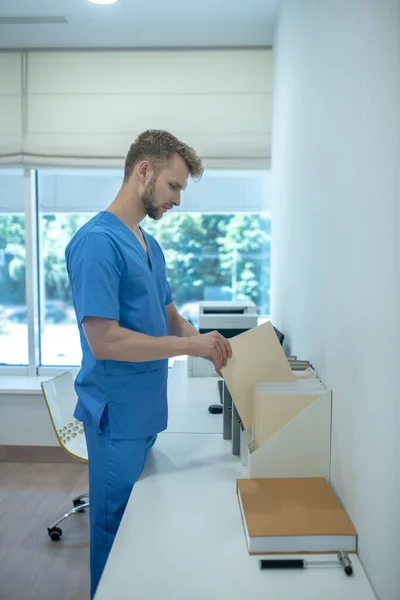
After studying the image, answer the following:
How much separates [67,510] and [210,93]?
8.51 ft

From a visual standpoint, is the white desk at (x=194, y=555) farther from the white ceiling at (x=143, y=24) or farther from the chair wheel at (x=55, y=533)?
the white ceiling at (x=143, y=24)

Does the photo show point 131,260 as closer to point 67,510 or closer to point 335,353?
point 335,353

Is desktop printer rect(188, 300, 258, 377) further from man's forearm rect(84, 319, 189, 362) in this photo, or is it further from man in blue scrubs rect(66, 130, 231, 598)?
man's forearm rect(84, 319, 189, 362)

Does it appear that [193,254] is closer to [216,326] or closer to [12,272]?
[216,326]

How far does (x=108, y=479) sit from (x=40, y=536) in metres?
1.43

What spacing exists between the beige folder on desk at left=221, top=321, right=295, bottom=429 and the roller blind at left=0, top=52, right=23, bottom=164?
8.70ft

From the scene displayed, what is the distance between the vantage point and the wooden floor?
2291 millimetres

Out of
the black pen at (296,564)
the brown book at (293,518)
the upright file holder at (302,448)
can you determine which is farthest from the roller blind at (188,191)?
the black pen at (296,564)

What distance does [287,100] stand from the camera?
2676 millimetres

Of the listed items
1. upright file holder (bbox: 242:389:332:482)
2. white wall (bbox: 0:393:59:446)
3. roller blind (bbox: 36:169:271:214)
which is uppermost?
roller blind (bbox: 36:169:271:214)

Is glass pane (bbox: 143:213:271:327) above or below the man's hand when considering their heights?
above

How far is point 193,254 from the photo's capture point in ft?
12.7

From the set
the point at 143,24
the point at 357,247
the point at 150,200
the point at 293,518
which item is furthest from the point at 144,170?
the point at 143,24

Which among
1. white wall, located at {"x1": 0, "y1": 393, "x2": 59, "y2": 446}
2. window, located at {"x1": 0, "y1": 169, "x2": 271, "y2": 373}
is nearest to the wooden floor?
white wall, located at {"x1": 0, "y1": 393, "x2": 59, "y2": 446}
